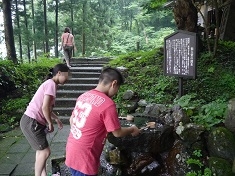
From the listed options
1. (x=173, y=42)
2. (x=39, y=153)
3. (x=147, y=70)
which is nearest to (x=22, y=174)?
(x=39, y=153)

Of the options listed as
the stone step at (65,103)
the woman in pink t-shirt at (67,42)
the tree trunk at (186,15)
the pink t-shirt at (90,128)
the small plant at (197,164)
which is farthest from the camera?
the woman in pink t-shirt at (67,42)

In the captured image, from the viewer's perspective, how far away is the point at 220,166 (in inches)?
144

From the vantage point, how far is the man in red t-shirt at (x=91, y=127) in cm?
230

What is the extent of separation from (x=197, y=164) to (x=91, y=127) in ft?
7.74

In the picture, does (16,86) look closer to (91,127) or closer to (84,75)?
(84,75)

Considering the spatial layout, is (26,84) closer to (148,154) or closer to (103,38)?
(148,154)

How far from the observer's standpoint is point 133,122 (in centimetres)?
500

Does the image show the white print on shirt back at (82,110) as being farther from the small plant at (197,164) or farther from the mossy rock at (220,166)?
the mossy rock at (220,166)

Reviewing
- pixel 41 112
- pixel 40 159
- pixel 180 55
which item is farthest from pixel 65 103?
pixel 41 112

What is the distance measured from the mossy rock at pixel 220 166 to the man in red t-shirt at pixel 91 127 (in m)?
1.91

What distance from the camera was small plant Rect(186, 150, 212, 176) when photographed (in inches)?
147

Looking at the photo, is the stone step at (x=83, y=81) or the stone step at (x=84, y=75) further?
the stone step at (x=84, y=75)

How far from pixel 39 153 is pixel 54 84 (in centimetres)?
100

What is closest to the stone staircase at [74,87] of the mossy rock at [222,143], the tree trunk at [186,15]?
the tree trunk at [186,15]
